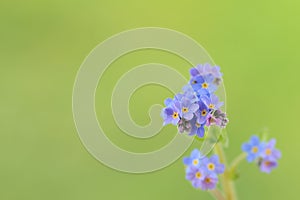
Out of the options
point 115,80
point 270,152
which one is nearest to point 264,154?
point 270,152

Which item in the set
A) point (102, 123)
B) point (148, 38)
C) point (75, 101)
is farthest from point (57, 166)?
point (75, 101)

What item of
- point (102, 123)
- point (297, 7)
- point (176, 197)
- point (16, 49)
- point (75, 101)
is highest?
point (297, 7)

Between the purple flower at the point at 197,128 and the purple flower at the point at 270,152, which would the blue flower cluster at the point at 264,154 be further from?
the purple flower at the point at 197,128

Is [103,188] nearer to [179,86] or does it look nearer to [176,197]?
[176,197]

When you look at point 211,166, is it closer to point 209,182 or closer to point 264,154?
point 209,182

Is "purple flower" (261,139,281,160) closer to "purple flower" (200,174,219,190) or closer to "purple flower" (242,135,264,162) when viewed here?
"purple flower" (242,135,264,162)
